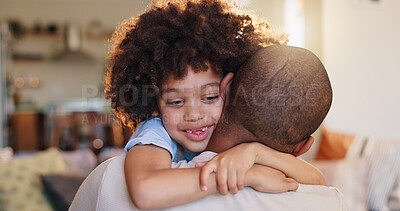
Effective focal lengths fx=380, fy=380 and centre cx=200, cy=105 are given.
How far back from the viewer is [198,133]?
1.05 meters

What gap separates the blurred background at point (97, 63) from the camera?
9.33ft

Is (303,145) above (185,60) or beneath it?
beneath

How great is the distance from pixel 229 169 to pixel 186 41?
0.39 m

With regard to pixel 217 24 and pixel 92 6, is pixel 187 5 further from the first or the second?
pixel 92 6

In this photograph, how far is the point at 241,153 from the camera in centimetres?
76

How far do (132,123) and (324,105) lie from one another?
74 cm

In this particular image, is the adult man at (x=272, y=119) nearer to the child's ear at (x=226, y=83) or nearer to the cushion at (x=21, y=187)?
the child's ear at (x=226, y=83)

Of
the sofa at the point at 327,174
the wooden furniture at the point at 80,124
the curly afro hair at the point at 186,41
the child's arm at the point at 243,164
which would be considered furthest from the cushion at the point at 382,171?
the wooden furniture at the point at 80,124

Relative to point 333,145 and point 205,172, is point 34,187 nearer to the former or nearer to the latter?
point 205,172

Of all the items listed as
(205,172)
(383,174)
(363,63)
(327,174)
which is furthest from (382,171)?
(205,172)

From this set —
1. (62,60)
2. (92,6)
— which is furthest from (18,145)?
(92,6)

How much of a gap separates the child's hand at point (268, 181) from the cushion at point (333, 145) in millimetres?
2125

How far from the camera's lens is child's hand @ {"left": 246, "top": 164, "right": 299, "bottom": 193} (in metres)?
0.75

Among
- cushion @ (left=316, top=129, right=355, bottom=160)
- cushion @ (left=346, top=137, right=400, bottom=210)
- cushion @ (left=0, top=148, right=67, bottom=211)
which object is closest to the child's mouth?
cushion @ (left=0, top=148, right=67, bottom=211)
